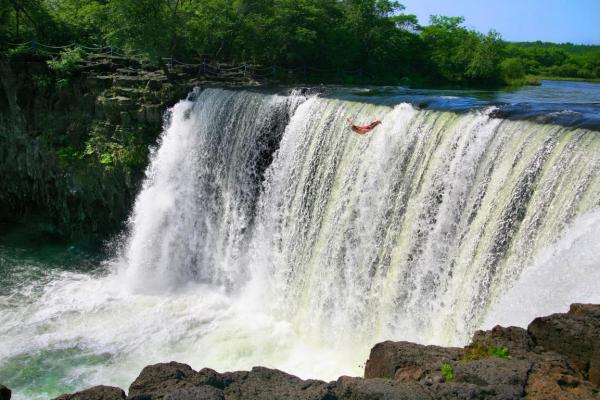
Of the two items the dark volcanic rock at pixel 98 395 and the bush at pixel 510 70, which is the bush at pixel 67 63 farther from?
the bush at pixel 510 70

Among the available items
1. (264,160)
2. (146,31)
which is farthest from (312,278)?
(146,31)

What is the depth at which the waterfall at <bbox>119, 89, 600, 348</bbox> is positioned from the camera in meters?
8.19

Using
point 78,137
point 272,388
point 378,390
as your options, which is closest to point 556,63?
point 78,137

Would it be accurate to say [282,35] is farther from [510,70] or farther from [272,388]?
[272,388]

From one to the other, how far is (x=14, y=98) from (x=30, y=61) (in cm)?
130

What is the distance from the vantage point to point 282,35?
21438mm

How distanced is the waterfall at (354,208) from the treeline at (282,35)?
12.9 ft

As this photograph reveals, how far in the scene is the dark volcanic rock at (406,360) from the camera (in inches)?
206

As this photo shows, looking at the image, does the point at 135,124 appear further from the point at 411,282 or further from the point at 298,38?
the point at 411,282

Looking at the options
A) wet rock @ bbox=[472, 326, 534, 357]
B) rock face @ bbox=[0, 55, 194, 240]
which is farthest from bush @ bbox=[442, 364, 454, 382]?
rock face @ bbox=[0, 55, 194, 240]

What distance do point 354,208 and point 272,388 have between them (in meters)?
6.14

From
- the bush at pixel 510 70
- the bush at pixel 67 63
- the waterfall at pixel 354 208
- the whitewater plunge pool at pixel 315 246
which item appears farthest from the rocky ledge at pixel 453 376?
the bush at pixel 510 70

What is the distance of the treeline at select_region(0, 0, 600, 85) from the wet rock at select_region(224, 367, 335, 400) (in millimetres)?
14425

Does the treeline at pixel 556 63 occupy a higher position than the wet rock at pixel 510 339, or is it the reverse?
the treeline at pixel 556 63
